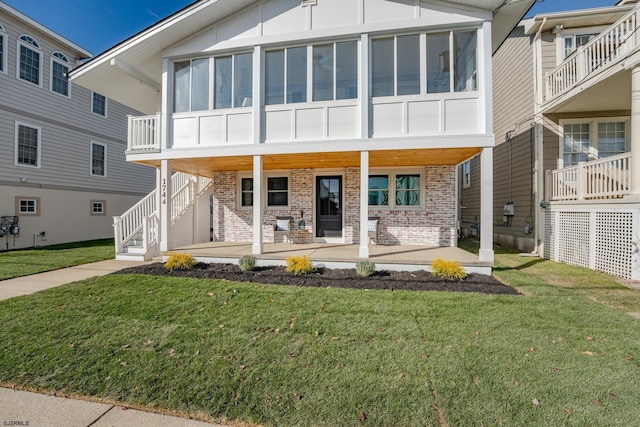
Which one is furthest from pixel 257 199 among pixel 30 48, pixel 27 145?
pixel 30 48

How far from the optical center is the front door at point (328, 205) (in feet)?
30.9

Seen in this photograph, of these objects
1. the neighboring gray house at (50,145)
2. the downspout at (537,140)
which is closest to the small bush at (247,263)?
the downspout at (537,140)

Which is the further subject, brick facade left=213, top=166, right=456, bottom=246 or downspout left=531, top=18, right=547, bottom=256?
downspout left=531, top=18, right=547, bottom=256

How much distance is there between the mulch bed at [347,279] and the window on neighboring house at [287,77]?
4393 mm

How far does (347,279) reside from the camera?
19.6 feet

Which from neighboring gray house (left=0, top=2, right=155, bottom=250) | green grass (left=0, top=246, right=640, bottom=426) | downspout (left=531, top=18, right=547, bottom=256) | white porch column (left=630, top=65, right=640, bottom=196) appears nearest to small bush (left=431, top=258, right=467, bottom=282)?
green grass (left=0, top=246, right=640, bottom=426)

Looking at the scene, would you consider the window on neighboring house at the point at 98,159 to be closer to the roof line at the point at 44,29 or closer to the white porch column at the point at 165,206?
the roof line at the point at 44,29

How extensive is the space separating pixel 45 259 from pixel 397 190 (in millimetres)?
11271

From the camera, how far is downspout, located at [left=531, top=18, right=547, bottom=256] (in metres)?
9.05

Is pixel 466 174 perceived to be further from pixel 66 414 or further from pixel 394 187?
pixel 66 414

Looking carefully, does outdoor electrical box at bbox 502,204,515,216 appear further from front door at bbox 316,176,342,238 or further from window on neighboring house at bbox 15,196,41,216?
window on neighboring house at bbox 15,196,41,216

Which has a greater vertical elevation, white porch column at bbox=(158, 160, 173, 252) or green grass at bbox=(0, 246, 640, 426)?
white porch column at bbox=(158, 160, 173, 252)

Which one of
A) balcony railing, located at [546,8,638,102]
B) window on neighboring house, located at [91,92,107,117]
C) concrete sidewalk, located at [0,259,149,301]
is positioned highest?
window on neighboring house, located at [91,92,107,117]

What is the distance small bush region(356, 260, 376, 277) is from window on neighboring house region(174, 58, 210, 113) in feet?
19.5
